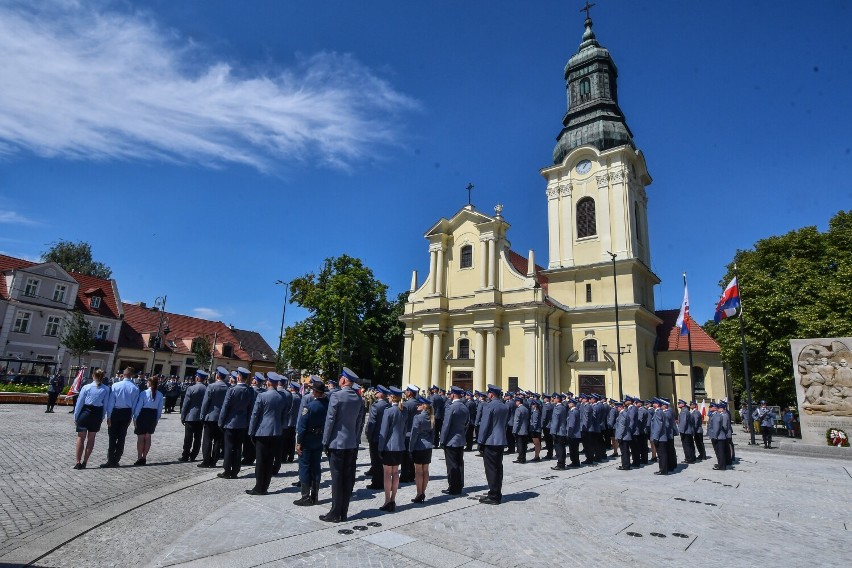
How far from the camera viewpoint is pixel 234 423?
8672 millimetres

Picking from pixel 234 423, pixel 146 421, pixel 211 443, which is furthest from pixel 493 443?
pixel 146 421

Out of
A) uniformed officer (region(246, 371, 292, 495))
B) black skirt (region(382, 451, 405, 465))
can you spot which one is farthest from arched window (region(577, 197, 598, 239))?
black skirt (region(382, 451, 405, 465))

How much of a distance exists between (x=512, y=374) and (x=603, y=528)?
80.3 feet

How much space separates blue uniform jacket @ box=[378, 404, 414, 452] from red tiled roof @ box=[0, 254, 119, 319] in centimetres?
3955

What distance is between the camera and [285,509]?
21.7 feet

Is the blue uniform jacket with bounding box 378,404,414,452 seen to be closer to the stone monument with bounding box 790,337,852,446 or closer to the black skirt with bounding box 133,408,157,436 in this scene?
the black skirt with bounding box 133,408,157,436

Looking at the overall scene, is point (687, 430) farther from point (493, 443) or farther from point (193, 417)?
point (193, 417)

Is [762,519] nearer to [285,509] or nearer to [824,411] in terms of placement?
[285,509]

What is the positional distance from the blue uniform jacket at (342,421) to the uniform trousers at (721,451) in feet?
36.9

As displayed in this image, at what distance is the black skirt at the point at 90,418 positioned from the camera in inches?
345

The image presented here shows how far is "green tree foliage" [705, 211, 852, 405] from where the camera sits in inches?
919

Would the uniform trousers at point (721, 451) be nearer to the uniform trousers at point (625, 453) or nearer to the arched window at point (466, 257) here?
the uniform trousers at point (625, 453)

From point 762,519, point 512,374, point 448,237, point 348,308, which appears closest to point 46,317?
point 348,308

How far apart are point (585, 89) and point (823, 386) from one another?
84.1 feet
